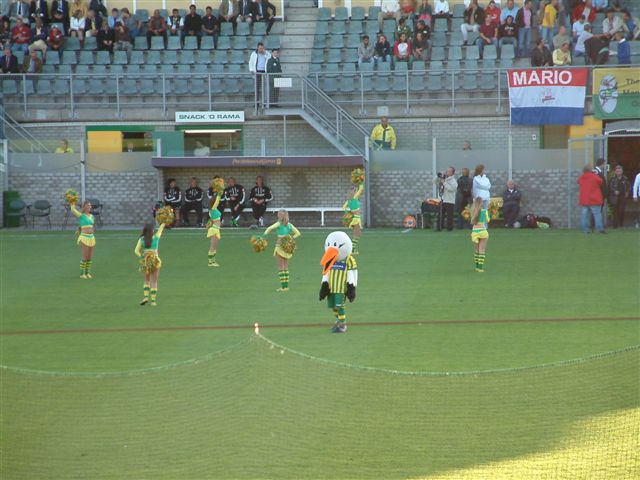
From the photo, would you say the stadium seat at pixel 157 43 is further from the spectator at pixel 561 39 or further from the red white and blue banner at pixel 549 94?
the spectator at pixel 561 39

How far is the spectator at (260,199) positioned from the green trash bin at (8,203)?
7.82 m

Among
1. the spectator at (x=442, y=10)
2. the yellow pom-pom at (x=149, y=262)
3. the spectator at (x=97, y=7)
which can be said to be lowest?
the yellow pom-pom at (x=149, y=262)

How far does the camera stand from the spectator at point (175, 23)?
40969mm

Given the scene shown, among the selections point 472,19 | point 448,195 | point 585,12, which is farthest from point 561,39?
point 448,195

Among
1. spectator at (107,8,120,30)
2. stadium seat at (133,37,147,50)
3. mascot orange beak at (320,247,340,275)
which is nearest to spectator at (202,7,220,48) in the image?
stadium seat at (133,37,147,50)

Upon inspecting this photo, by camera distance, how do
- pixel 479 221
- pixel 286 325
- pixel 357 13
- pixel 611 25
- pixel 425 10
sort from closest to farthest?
1. pixel 286 325
2. pixel 479 221
3. pixel 611 25
4. pixel 425 10
5. pixel 357 13

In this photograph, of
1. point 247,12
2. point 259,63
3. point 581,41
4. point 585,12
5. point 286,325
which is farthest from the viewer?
point 247,12

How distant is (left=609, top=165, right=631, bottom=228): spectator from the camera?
32.6 meters

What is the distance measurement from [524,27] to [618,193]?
844cm

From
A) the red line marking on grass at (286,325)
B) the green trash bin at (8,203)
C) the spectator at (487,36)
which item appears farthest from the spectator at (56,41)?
the red line marking on grass at (286,325)

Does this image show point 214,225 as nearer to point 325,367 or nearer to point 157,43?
point 325,367

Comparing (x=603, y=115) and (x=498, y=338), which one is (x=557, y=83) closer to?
(x=603, y=115)

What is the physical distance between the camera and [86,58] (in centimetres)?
4041

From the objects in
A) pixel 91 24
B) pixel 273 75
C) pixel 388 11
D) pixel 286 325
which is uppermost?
pixel 388 11
